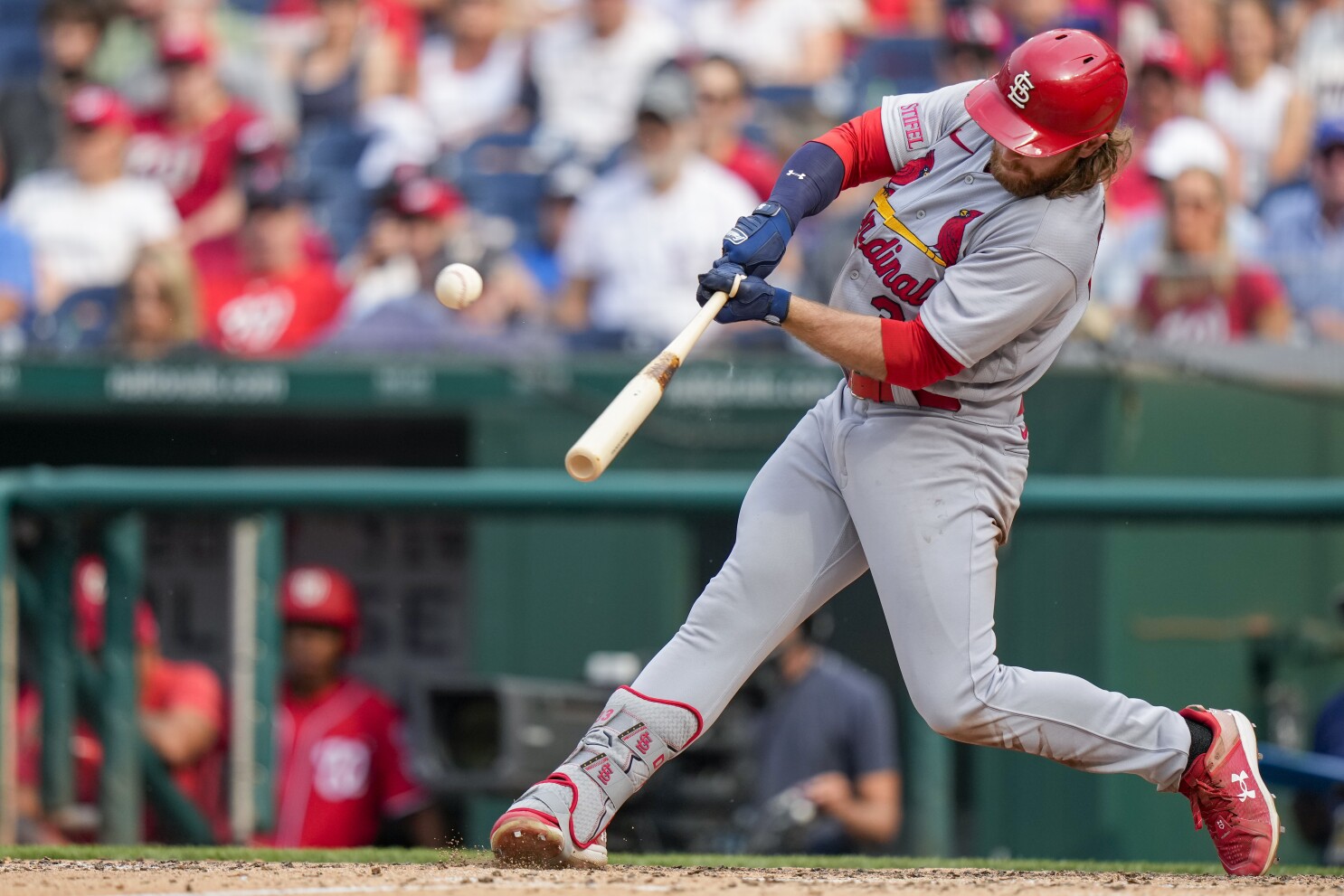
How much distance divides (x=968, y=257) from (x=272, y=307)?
438cm

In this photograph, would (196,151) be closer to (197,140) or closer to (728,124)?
(197,140)

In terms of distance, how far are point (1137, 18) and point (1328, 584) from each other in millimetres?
3042

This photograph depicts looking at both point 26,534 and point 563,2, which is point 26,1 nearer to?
point 563,2

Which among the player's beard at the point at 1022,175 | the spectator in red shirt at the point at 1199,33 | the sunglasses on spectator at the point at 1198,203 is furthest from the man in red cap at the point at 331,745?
the spectator in red shirt at the point at 1199,33

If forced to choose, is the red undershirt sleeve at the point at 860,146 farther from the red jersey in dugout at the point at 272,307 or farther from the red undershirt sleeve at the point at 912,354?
the red jersey in dugout at the point at 272,307

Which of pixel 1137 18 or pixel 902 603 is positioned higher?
pixel 1137 18

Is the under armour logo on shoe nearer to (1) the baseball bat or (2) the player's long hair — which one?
(2) the player's long hair

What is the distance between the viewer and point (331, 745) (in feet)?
17.5

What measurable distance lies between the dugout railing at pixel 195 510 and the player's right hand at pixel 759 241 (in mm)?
1933

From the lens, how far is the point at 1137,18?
7.63 m

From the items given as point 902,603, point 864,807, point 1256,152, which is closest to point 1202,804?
point 902,603

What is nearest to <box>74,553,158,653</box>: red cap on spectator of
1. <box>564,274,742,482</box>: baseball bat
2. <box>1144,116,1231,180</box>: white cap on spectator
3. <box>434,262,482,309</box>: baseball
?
<box>434,262,482,309</box>: baseball

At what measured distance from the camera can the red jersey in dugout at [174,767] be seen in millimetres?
5152

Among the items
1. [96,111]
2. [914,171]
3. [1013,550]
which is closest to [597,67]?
[96,111]
